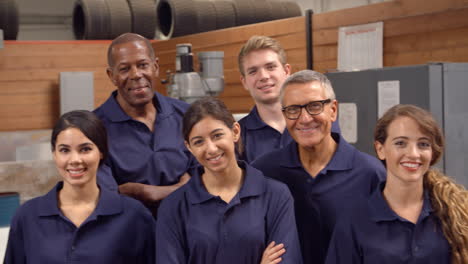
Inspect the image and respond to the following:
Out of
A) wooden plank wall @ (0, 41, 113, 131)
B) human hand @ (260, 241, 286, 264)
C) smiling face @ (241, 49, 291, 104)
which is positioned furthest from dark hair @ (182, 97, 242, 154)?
wooden plank wall @ (0, 41, 113, 131)

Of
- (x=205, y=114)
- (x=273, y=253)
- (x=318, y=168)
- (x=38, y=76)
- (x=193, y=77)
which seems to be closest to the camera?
(x=273, y=253)

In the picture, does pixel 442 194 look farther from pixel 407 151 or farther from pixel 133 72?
pixel 133 72

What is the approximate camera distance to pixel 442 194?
1946mm

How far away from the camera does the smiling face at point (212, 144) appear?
210cm

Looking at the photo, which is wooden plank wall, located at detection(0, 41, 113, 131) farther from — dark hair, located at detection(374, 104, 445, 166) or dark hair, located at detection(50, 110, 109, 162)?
dark hair, located at detection(374, 104, 445, 166)

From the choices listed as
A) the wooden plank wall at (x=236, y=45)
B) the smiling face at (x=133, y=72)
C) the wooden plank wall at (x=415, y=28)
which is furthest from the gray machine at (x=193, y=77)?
the smiling face at (x=133, y=72)

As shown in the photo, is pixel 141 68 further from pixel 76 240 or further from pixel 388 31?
pixel 388 31

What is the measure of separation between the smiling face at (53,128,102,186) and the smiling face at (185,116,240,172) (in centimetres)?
36

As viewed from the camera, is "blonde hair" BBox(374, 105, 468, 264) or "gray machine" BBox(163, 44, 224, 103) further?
"gray machine" BBox(163, 44, 224, 103)

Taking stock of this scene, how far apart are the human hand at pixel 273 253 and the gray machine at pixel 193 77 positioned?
2.58m

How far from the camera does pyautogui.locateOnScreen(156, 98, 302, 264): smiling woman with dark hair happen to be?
6.68 feet

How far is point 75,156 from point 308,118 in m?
0.83

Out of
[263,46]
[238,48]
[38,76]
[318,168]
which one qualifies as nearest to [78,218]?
[318,168]

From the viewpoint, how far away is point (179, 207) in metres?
2.12
